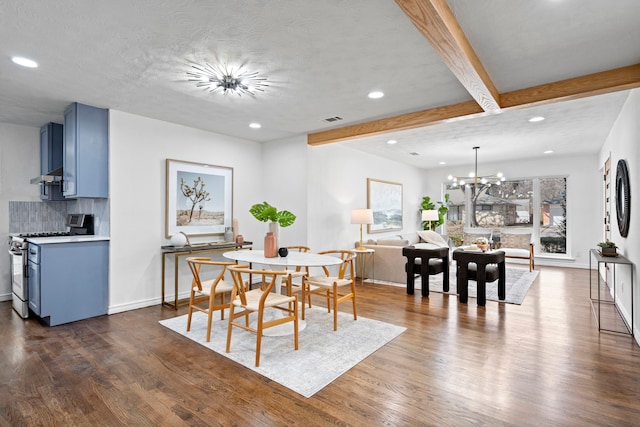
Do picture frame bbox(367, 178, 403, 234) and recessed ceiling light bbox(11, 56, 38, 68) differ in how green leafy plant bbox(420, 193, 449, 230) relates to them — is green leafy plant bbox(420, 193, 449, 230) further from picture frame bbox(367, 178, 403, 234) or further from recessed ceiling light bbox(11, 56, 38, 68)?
recessed ceiling light bbox(11, 56, 38, 68)

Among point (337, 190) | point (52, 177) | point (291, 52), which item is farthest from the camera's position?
point (337, 190)

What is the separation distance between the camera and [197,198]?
202 inches

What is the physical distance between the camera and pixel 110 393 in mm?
2340

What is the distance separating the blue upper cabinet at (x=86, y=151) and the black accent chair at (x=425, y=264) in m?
4.39

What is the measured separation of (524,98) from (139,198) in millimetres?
4881

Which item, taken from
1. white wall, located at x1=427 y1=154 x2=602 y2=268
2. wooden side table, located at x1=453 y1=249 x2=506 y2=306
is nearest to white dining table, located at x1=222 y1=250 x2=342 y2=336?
wooden side table, located at x1=453 y1=249 x2=506 y2=306

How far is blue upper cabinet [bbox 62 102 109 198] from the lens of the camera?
4012 millimetres

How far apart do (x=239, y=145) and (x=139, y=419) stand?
4.48m

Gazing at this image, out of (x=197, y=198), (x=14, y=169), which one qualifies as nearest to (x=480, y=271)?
(x=197, y=198)

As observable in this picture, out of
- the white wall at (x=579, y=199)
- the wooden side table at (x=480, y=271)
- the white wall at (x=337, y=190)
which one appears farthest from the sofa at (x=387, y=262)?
the white wall at (x=579, y=199)

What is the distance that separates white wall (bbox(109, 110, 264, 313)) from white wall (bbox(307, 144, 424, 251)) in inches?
Answer: 73.8

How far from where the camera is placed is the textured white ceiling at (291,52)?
2.19m

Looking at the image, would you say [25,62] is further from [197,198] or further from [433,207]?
[433,207]

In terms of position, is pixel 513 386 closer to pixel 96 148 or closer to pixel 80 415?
pixel 80 415
